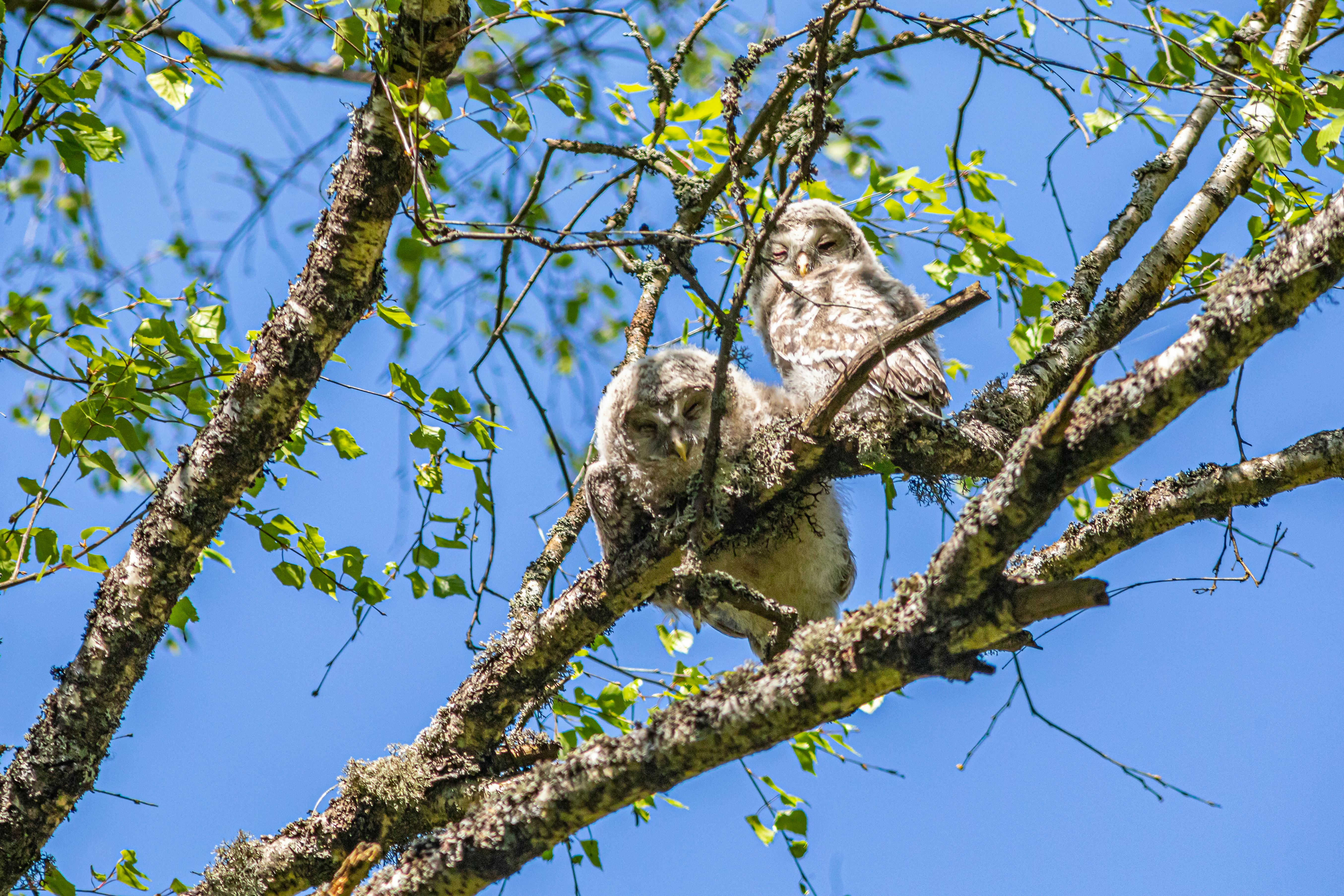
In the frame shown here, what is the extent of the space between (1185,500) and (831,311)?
168 centimetres

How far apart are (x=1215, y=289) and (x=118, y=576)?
2.75m

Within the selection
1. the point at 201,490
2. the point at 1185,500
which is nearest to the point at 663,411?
the point at 201,490

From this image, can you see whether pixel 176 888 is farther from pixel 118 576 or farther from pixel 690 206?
pixel 690 206

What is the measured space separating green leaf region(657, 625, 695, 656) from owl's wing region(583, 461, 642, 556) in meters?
1.03

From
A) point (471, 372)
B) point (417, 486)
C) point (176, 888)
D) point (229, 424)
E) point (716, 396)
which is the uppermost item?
point (417, 486)

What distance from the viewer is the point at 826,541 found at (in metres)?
3.77

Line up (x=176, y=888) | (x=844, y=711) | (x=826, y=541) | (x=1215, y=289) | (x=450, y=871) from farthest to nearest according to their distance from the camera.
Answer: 1. (x=826, y=541)
2. (x=176, y=888)
3. (x=450, y=871)
4. (x=844, y=711)
5. (x=1215, y=289)

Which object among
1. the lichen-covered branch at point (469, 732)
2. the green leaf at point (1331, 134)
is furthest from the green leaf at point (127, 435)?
the green leaf at point (1331, 134)

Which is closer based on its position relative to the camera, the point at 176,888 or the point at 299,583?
the point at 176,888

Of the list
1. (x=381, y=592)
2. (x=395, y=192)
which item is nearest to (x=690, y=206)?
(x=395, y=192)

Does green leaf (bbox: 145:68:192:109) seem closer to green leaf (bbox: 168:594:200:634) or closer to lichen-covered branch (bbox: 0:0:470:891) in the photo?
lichen-covered branch (bbox: 0:0:470:891)

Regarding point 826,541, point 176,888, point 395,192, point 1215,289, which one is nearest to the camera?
point 1215,289

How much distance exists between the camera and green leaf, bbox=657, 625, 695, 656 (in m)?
4.41

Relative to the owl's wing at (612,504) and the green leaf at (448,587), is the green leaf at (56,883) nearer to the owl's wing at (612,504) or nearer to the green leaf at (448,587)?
the green leaf at (448,587)
